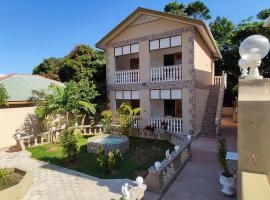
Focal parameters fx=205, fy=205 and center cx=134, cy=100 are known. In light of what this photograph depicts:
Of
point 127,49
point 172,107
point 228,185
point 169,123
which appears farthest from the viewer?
point 172,107

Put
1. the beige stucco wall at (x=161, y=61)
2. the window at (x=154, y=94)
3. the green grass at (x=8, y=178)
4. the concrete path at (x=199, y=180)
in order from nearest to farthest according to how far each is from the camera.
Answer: the concrete path at (x=199, y=180) < the green grass at (x=8, y=178) < the beige stucco wall at (x=161, y=61) < the window at (x=154, y=94)

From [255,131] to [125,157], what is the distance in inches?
336

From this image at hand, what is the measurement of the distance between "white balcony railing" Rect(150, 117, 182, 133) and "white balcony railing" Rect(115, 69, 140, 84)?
3.95 meters

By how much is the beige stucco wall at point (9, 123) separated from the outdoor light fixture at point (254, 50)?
1516cm

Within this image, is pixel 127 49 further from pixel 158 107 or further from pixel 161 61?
pixel 158 107

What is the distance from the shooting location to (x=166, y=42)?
53.8 ft

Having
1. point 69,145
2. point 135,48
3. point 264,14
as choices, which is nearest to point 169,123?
point 135,48

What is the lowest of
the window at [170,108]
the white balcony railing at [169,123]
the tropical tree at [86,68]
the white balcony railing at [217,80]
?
the white balcony railing at [169,123]

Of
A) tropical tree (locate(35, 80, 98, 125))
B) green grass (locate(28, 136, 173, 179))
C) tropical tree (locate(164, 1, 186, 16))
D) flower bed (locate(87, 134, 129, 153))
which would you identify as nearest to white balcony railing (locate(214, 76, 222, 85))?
green grass (locate(28, 136, 173, 179))

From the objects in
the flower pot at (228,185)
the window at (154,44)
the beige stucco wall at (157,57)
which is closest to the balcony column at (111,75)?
the beige stucco wall at (157,57)

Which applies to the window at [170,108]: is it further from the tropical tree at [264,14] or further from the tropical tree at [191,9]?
the tropical tree at [191,9]

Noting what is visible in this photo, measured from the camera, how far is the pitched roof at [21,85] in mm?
15734

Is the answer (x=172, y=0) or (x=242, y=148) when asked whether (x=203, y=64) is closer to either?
(x=242, y=148)

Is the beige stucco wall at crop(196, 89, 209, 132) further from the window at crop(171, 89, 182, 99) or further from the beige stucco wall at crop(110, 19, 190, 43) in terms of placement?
the beige stucco wall at crop(110, 19, 190, 43)
